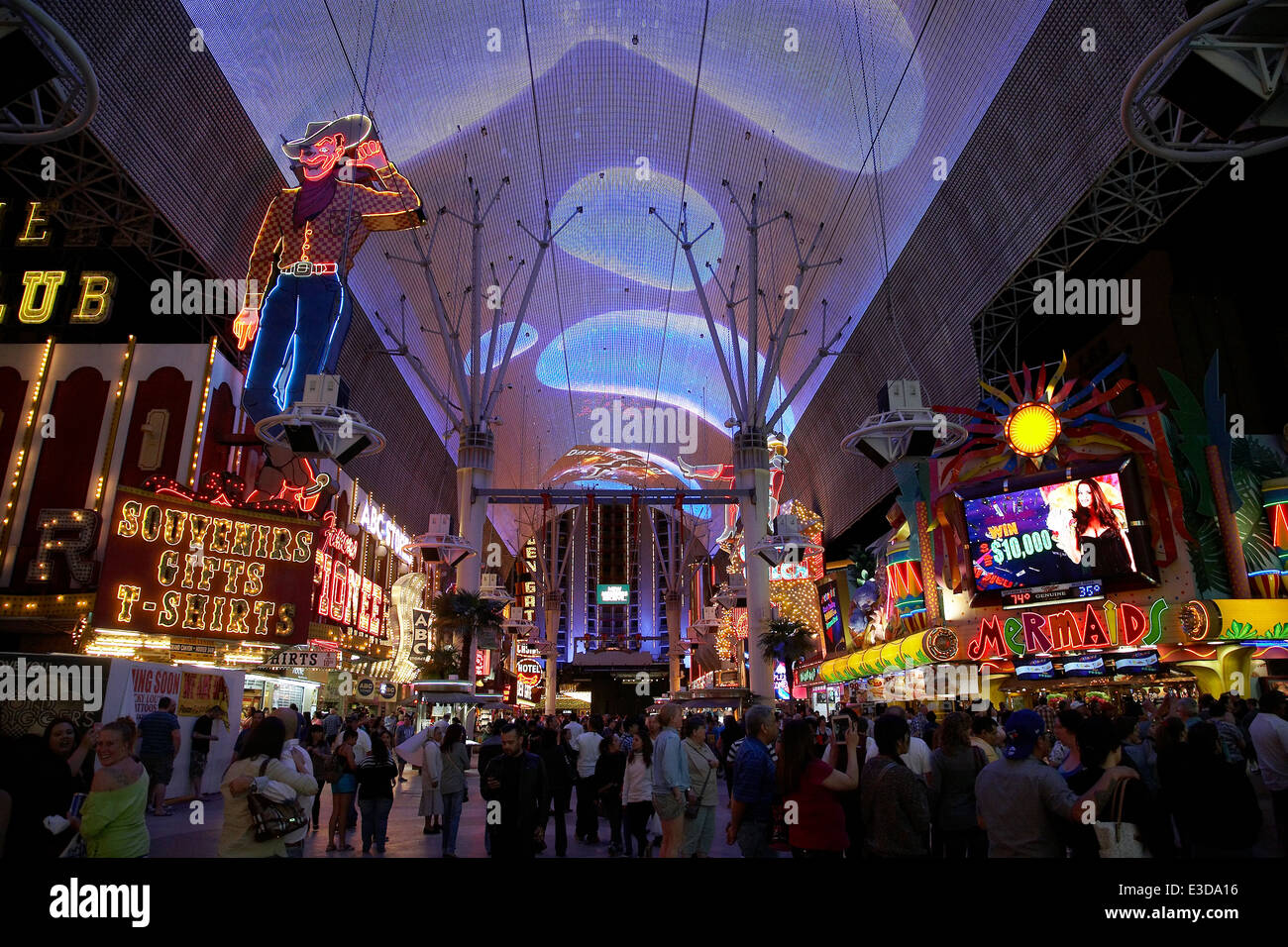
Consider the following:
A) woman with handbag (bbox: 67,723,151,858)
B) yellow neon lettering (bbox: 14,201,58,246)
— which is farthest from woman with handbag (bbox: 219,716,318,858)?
yellow neon lettering (bbox: 14,201,58,246)

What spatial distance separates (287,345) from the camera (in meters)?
18.5

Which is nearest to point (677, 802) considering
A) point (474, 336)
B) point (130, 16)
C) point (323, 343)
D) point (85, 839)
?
point (85, 839)

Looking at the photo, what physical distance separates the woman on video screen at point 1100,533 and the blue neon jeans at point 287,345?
639 inches

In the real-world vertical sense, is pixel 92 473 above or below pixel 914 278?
below

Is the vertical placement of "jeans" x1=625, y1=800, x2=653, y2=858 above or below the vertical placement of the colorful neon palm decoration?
below

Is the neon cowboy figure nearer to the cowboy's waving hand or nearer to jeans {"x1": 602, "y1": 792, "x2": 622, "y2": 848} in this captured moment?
the cowboy's waving hand

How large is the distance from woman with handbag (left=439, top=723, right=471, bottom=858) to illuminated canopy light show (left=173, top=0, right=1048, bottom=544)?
12.5 meters

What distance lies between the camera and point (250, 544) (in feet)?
61.3

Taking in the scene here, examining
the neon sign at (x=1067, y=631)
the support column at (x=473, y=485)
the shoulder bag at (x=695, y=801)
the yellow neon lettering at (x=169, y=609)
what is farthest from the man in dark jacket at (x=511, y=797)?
the support column at (x=473, y=485)

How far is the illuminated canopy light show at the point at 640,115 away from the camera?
17.2 metres

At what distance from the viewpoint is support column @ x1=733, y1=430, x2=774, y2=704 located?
23.2m

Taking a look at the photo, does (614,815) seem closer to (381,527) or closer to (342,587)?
(342,587)

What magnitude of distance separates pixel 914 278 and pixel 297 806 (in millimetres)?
19933

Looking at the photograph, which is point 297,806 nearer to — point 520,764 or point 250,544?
Answer: point 520,764
